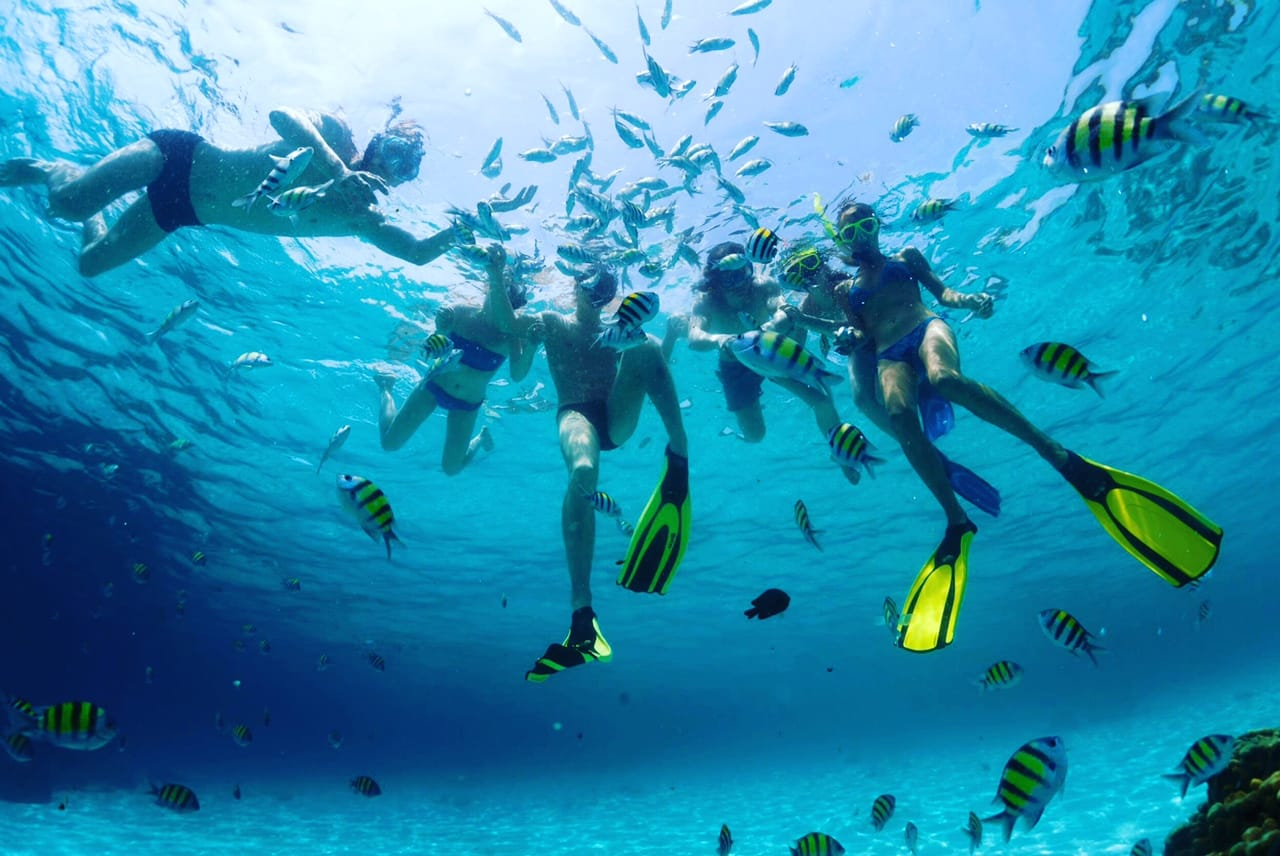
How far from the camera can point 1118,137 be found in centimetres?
393

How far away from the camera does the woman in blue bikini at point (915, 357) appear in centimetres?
522

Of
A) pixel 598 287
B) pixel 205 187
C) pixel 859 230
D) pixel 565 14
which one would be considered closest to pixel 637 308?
pixel 598 287

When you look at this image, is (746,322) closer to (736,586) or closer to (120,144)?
(120,144)

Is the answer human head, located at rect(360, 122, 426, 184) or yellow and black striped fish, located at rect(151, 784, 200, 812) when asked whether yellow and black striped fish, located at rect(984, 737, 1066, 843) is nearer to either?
yellow and black striped fish, located at rect(151, 784, 200, 812)

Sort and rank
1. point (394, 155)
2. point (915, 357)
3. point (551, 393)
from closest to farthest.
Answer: point (915, 357) < point (394, 155) < point (551, 393)

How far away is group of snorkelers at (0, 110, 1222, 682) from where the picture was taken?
4.54 metres

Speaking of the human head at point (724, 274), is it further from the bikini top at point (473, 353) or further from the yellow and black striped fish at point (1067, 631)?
the yellow and black striped fish at point (1067, 631)

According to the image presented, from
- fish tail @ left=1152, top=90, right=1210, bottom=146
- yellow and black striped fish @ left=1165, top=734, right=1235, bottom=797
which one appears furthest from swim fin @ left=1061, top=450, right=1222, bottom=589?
fish tail @ left=1152, top=90, right=1210, bottom=146

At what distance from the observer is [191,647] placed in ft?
161

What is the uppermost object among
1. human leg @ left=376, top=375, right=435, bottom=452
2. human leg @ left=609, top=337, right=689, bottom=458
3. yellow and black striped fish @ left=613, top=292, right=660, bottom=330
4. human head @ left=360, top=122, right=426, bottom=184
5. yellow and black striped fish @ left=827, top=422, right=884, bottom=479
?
human head @ left=360, top=122, right=426, bottom=184

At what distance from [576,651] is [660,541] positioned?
1.08 meters

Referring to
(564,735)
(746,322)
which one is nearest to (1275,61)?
(746,322)

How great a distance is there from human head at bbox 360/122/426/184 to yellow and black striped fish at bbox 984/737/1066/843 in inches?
377

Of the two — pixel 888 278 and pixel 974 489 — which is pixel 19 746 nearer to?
pixel 974 489
